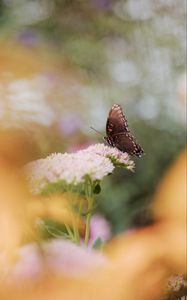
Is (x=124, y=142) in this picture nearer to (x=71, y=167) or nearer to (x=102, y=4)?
(x=71, y=167)

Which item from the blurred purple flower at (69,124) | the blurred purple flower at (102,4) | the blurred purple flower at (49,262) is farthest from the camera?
the blurred purple flower at (102,4)

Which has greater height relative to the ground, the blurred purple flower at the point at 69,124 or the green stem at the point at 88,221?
the blurred purple flower at the point at 69,124

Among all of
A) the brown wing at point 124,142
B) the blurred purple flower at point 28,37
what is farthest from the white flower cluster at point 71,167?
the blurred purple flower at point 28,37

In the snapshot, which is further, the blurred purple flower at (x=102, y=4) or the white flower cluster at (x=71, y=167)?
the blurred purple flower at (x=102, y=4)

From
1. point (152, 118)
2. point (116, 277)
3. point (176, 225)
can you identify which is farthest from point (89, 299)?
point (152, 118)

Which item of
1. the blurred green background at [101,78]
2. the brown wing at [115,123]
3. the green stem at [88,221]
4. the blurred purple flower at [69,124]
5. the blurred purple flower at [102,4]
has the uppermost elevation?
the blurred purple flower at [102,4]

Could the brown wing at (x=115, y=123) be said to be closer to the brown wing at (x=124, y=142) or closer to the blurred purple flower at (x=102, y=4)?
the brown wing at (x=124, y=142)

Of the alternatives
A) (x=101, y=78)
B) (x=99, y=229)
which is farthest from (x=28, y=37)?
(x=99, y=229)
